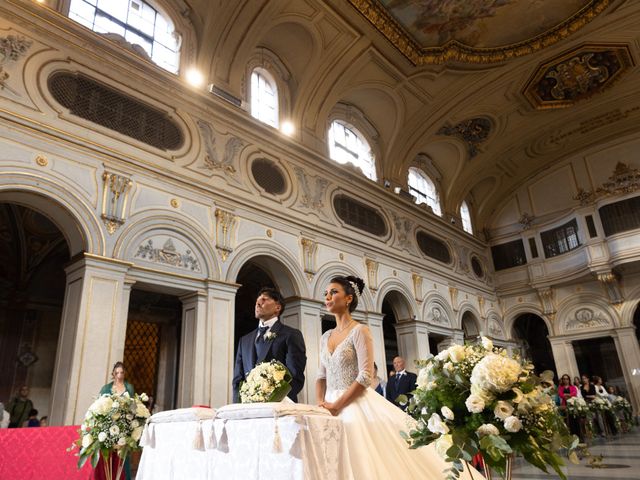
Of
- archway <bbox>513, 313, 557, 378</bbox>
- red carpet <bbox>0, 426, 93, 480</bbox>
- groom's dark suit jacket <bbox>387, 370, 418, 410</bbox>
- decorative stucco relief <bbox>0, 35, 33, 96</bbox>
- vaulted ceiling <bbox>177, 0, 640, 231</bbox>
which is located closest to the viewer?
red carpet <bbox>0, 426, 93, 480</bbox>

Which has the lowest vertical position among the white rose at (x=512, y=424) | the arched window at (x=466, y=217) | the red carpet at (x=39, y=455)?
the red carpet at (x=39, y=455)

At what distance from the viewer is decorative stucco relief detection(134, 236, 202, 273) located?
726 cm

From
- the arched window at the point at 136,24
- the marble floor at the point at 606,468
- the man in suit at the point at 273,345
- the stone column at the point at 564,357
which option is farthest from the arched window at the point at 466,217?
the man in suit at the point at 273,345

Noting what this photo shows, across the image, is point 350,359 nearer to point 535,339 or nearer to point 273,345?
point 273,345

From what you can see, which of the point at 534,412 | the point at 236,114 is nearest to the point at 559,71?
the point at 236,114

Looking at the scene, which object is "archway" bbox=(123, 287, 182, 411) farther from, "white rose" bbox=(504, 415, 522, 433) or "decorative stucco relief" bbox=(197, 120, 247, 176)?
"white rose" bbox=(504, 415, 522, 433)

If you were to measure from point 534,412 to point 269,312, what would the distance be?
181 cm

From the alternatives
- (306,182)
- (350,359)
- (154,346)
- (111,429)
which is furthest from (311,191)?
(350,359)

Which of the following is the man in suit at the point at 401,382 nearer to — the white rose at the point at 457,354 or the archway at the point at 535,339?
Result: the white rose at the point at 457,354

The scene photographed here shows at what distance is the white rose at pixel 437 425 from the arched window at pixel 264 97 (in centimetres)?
937

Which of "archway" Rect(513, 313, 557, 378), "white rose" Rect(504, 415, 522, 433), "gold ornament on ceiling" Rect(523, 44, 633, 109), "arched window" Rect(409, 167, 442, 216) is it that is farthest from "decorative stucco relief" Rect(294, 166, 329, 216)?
"archway" Rect(513, 313, 557, 378)

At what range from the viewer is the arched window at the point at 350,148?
12.6 meters

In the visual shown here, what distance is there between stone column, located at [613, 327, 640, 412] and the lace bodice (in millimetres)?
16179

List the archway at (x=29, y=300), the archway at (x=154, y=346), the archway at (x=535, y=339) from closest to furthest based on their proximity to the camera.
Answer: the archway at (x=29, y=300)
the archway at (x=154, y=346)
the archway at (x=535, y=339)
